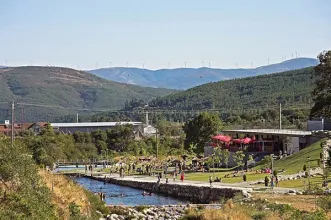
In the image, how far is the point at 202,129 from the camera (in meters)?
99.6

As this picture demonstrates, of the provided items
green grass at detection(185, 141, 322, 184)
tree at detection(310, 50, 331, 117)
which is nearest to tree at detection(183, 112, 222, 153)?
green grass at detection(185, 141, 322, 184)

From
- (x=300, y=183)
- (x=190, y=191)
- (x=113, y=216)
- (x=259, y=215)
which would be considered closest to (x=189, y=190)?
(x=190, y=191)

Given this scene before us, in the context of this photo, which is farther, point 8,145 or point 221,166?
point 221,166

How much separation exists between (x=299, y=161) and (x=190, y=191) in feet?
38.2

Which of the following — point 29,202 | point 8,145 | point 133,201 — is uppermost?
point 8,145

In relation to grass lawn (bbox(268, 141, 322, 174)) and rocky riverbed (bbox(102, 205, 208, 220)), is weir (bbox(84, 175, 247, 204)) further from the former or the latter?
grass lawn (bbox(268, 141, 322, 174))

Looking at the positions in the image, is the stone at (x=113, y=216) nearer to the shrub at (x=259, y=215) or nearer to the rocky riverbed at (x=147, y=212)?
the rocky riverbed at (x=147, y=212)

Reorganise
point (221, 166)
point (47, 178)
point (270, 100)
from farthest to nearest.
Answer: point (270, 100) → point (221, 166) → point (47, 178)

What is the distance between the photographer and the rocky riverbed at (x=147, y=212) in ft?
145

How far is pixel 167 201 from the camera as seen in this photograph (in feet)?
195

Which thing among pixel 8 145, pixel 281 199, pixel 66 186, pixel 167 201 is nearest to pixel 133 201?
pixel 167 201

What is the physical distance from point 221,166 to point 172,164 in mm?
12338

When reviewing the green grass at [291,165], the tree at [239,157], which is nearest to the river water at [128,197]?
the green grass at [291,165]

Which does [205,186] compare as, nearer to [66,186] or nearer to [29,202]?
[66,186]
